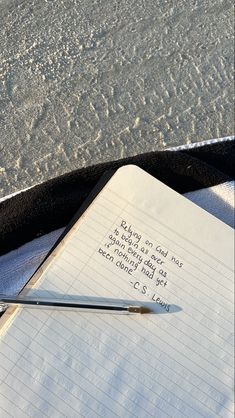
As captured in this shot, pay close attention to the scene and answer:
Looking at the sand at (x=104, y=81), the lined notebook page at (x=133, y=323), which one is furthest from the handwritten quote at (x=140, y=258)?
the sand at (x=104, y=81)

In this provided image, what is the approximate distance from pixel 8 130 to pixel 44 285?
0.18 m

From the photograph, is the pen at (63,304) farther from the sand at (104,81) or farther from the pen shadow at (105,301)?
the sand at (104,81)

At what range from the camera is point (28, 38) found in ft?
2.07

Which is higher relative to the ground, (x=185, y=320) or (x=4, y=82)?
(x=4, y=82)

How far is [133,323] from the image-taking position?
516mm

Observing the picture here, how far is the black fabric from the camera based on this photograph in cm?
56

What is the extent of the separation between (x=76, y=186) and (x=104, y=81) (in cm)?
13

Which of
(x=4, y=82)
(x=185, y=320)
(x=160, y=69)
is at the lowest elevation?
(x=185, y=320)

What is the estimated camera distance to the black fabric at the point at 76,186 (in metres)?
0.56

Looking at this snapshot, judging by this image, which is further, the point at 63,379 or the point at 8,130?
the point at 8,130

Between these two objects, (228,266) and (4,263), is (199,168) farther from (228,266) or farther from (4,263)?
(4,263)

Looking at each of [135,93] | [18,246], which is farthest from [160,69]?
[18,246]

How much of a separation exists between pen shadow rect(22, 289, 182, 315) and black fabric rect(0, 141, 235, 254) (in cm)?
6

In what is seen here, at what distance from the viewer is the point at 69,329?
0.51m
